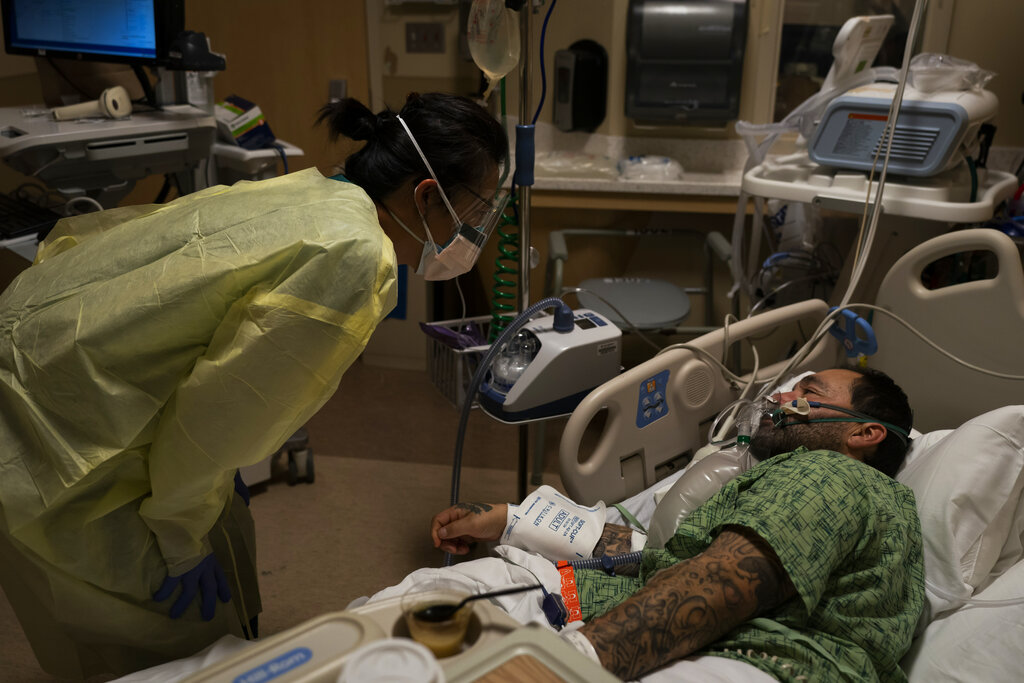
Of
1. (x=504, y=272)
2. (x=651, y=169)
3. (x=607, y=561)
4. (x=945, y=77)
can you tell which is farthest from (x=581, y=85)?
(x=607, y=561)

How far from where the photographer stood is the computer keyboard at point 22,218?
6.19 ft

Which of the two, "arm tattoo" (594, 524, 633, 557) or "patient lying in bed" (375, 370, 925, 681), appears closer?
"patient lying in bed" (375, 370, 925, 681)

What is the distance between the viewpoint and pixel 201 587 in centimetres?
136

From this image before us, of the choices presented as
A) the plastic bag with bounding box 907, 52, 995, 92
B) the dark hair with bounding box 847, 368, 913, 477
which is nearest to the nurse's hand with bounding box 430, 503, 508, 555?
the dark hair with bounding box 847, 368, 913, 477

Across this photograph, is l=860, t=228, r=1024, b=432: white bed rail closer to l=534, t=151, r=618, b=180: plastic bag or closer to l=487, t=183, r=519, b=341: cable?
l=487, t=183, r=519, b=341: cable

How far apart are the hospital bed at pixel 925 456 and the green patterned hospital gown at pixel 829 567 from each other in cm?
7

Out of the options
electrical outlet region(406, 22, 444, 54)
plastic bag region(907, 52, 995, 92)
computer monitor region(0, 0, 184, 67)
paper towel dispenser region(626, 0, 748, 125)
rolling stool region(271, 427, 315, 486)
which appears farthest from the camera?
electrical outlet region(406, 22, 444, 54)

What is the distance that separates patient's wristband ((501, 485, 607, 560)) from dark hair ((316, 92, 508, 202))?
641 mm

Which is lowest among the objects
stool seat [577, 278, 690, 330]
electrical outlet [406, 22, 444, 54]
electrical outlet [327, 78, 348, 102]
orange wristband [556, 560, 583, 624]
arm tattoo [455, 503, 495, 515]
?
orange wristband [556, 560, 583, 624]

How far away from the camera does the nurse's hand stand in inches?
63.4

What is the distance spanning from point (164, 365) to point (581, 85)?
2.45 m

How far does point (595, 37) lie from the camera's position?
323 centimetres

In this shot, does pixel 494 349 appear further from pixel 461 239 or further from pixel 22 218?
pixel 22 218

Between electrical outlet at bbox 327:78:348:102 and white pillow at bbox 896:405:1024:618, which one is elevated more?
electrical outlet at bbox 327:78:348:102
